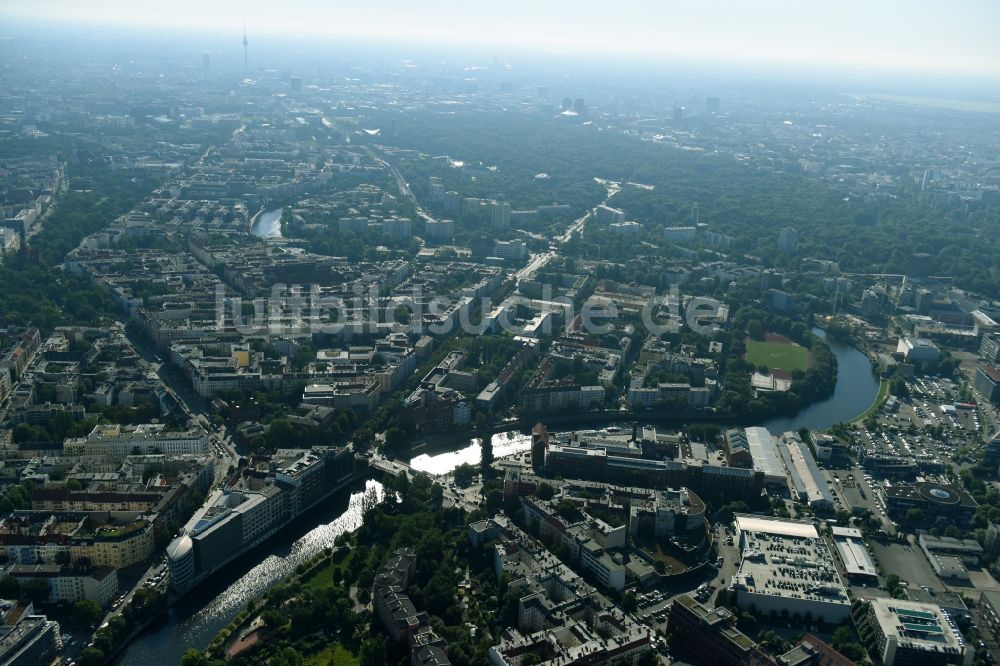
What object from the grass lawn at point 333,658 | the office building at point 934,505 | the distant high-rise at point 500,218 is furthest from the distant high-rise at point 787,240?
the grass lawn at point 333,658

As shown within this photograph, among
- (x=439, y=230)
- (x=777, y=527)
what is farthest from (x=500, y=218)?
(x=777, y=527)

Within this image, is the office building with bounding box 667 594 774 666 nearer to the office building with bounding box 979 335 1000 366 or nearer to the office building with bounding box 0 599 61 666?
the office building with bounding box 0 599 61 666

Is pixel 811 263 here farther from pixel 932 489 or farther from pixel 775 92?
pixel 775 92

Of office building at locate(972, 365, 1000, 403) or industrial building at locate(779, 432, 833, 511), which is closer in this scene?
industrial building at locate(779, 432, 833, 511)

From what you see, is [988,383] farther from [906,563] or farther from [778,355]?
[906,563]

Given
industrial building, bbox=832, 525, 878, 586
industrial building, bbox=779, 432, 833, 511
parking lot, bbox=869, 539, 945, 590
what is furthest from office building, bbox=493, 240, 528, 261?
parking lot, bbox=869, 539, 945, 590
